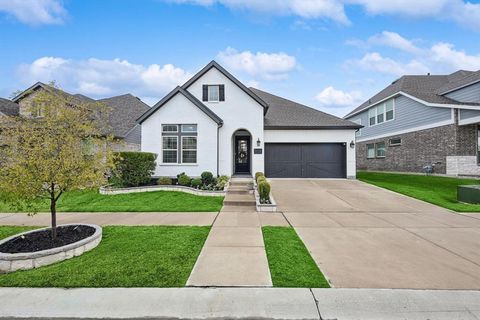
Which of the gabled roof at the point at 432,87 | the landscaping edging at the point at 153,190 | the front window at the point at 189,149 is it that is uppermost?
the gabled roof at the point at 432,87

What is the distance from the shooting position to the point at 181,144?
14.3 metres

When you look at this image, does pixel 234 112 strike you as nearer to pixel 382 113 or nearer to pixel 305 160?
pixel 305 160

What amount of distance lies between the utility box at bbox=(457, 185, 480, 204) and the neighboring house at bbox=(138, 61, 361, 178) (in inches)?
234

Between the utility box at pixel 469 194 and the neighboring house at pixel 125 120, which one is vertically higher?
the neighboring house at pixel 125 120

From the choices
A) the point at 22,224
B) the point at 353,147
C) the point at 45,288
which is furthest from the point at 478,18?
the point at 22,224

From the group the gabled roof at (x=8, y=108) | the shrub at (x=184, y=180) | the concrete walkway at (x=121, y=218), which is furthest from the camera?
the gabled roof at (x=8, y=108)

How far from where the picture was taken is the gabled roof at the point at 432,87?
1720 centimetres

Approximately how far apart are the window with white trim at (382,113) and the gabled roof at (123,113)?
23290 millimetres

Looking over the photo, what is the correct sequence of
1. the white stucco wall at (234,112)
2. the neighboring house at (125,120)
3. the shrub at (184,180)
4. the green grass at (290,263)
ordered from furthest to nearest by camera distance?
the neighboring house at (125,120) < the white stucco wall at (234,112) < the shrub at (184,180) < the green grass at (290,263)

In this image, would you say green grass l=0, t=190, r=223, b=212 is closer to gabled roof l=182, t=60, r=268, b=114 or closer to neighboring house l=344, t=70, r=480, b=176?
gabled roof l=182, t=60, r=268, b=114

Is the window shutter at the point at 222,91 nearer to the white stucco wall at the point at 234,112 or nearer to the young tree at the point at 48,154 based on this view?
the white stucco wall at the point at 234,112

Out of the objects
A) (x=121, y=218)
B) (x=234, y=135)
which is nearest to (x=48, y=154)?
(x=121, y=218)

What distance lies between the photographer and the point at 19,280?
3.76 meters

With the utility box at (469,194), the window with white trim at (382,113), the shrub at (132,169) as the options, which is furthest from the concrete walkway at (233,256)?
the window with white trim at (382,113)
